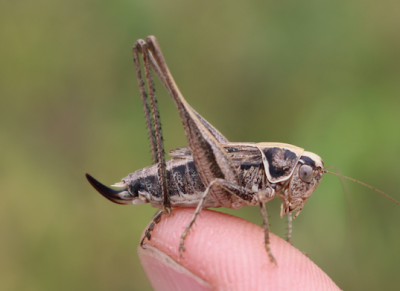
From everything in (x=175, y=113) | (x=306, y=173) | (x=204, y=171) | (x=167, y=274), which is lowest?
(x=167, y=274)

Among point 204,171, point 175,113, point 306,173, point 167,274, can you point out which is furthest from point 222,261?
point 175,113

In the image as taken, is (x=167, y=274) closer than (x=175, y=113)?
Yes

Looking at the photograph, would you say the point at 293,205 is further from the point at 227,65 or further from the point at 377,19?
the point at 377,19

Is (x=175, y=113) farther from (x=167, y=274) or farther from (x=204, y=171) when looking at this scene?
(x=167, y=274)

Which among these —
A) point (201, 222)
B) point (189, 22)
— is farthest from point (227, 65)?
point (201, 222)

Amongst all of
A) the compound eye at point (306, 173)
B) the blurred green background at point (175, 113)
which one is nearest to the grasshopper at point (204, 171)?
the compound eye at point (306, 173)

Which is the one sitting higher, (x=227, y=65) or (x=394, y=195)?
(x=227, y=65)

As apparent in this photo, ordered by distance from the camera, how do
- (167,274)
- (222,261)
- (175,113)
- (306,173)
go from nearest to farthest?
(222,261), (167,274), (306,173), (175,113)

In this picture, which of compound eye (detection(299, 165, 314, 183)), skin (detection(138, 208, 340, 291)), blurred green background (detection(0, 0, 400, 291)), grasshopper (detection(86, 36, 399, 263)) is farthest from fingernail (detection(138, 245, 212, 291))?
blurred green background (detection(0, 0, 400, 291))
